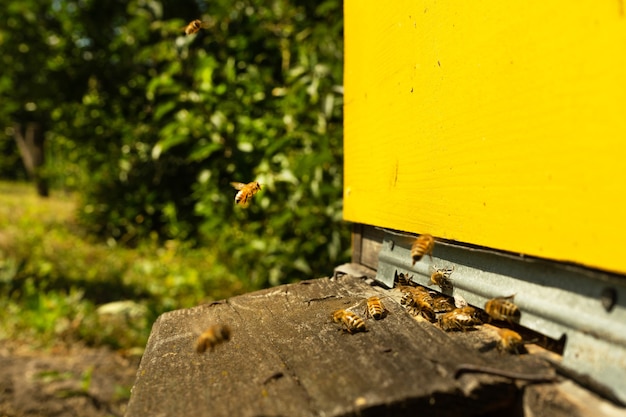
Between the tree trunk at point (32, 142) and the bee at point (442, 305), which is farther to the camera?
the tree trunk at point (32, 142)

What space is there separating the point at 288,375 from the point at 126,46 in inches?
257

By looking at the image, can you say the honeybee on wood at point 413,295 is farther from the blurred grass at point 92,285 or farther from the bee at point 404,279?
the blurred grass at point 92,285

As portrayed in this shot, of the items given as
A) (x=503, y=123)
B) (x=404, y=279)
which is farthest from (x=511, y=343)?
(x=404, y=279)

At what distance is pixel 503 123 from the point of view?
1.19m

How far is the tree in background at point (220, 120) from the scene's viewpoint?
11.9 feet

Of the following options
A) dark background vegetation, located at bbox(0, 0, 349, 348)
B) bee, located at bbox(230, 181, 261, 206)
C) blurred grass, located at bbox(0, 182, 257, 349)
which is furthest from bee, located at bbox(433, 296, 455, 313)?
blurred grass, located at bbox(0, 182, 257, 349)

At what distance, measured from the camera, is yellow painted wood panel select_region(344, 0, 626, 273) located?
92 cm

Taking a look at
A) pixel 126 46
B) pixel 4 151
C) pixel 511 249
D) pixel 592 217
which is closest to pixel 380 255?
pixel 511 249

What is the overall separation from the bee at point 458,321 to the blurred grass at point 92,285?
329 centimetres

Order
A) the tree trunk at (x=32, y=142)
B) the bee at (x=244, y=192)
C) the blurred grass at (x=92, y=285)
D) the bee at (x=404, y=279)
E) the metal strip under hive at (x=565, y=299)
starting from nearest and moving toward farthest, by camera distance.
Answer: the metal strip under hive at (x=565, y=299), the bee at (x=404, y=279), the bee at (x=244, y=192), the blurred grass at (x=92, y=285), the tree trunk at (x=32, y=142)

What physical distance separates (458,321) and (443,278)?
0.82ft

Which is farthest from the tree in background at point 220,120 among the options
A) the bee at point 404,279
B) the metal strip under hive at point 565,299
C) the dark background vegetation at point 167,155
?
the metal strip under hive at point 565,299

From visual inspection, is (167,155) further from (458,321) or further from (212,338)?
(458,321)

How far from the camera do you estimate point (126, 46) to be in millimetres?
6652
